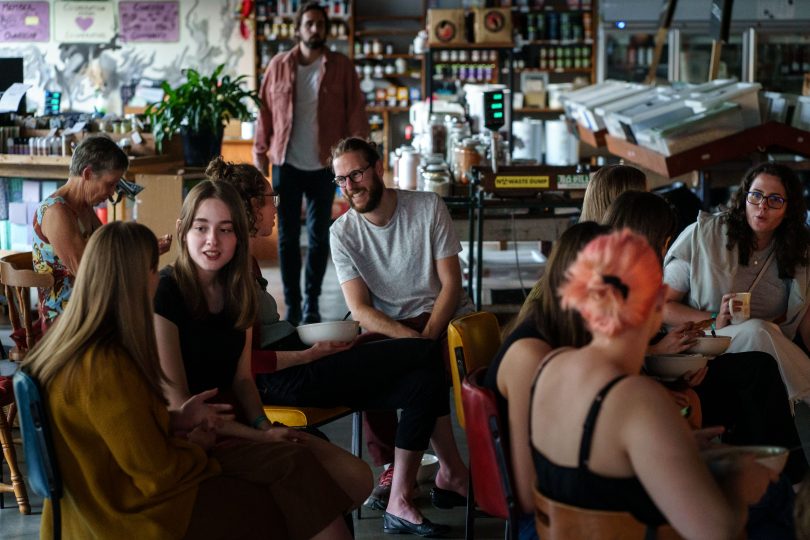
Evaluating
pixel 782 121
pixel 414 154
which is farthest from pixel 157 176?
pixel 782 121

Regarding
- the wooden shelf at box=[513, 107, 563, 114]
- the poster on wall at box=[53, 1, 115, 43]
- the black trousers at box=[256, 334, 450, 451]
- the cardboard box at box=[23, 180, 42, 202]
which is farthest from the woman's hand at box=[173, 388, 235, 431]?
the poster on wall at box=[53, 1, 115, 43]

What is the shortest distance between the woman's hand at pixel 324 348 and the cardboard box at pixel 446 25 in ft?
25.8

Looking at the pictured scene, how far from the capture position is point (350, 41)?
11.9 m

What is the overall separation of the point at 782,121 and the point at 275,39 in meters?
7.00

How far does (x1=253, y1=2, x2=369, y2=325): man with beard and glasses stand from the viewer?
627 cm

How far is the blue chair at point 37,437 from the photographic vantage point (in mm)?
2084

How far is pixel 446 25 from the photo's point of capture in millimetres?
10812

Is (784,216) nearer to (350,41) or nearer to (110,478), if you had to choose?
(110,478)

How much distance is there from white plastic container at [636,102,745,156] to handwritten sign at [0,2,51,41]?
8339 mm

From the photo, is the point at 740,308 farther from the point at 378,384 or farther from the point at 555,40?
the point at 555,40

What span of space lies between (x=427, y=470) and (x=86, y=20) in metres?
9.62

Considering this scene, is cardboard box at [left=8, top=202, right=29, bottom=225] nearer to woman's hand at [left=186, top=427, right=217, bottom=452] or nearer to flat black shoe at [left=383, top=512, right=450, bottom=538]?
flat black shoe at [left=383, top=512, right=450, bottom=538]

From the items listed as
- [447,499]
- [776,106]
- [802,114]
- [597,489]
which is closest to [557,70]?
[776,106]

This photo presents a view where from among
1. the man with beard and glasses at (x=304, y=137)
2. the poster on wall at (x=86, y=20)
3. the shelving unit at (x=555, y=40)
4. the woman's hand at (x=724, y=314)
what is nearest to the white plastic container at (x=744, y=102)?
the man with beard and glasses at (x=304, y=137)
